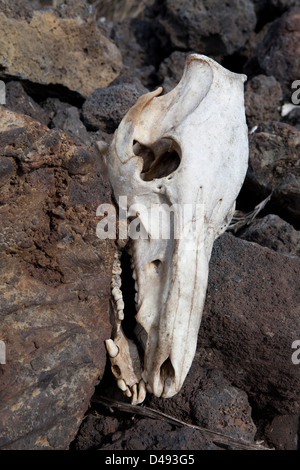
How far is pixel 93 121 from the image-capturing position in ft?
11.4

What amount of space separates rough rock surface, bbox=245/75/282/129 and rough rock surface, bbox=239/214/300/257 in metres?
0.99

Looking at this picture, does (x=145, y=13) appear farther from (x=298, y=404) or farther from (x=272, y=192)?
(x=298, y=404)

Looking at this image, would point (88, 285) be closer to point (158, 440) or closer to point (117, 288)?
point (117, 288)

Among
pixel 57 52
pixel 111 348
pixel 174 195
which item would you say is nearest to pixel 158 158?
pixel 174 195

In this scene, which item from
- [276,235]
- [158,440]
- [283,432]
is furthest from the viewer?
[276,235]

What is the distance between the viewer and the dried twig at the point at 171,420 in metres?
2.27

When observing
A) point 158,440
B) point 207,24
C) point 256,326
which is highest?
point 207,24

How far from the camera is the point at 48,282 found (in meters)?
2.22

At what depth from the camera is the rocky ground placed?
2094mm

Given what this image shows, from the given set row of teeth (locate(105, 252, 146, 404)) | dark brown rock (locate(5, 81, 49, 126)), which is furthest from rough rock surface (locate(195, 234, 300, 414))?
dark brown rock (locate(5, 81, 49, 126))

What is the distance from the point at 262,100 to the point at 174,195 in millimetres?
1869

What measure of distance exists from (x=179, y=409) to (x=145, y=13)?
12.2ft

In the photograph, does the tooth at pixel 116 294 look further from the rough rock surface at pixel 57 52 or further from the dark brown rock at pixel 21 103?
the rough rock surface at pixel 57 52

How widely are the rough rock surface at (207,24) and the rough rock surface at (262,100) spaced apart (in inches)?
24.2
